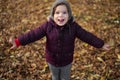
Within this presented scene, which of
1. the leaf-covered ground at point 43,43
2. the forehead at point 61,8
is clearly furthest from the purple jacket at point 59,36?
the leaf-covered ground at point 43,43

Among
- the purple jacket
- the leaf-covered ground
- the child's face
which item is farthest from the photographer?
the leaf-covered ground

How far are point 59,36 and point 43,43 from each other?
7.47 feet

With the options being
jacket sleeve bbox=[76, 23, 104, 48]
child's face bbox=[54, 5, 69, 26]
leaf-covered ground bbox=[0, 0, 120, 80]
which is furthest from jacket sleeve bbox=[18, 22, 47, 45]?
leaf-covered ground bbox=[0, 0, 120, 80]

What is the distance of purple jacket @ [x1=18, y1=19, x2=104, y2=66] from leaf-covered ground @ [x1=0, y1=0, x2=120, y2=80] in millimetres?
1348

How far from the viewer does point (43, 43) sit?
5977 mm

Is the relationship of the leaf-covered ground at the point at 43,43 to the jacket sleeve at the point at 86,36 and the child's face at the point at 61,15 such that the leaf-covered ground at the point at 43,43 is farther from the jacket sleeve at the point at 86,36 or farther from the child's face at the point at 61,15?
the child's face at the point at 61,15

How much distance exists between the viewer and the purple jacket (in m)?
3.73

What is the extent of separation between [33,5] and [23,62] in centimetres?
258

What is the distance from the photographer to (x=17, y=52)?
18.7 ft

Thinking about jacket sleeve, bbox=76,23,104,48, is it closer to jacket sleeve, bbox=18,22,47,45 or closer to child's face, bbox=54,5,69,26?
child's face, bbox=54,5,69,26

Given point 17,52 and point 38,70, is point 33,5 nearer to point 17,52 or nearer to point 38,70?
point 17,52

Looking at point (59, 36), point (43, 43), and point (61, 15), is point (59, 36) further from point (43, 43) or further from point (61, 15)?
point (43, 43)

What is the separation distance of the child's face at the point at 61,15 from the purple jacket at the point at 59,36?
0.28 ft

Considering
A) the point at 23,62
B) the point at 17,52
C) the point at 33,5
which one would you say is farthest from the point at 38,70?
the point at 33,5
